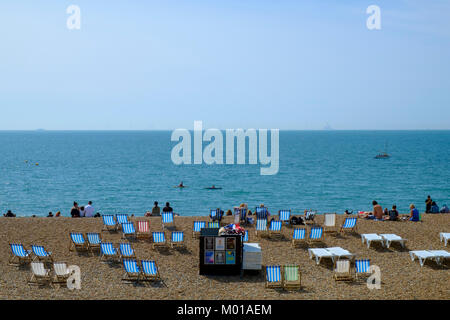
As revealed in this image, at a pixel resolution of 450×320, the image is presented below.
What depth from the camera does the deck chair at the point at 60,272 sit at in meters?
9.58

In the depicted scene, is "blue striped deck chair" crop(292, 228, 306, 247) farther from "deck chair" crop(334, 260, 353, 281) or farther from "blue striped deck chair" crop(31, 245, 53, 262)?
"blue striped deck chair" crop(31, 245, 53, 262)

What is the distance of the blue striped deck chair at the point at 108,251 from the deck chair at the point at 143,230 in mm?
1992

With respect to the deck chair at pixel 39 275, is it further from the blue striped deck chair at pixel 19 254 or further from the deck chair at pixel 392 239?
the deck chair at pixel 392 239

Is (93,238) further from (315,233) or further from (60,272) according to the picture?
(315,233)

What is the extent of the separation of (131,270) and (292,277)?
3687mm

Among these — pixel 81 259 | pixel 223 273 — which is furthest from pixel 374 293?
pixel 81 259

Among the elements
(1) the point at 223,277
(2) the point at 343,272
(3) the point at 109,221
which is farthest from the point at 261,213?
(2) the point at 343,272

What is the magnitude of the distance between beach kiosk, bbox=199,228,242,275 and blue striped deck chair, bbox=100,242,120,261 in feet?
8.07

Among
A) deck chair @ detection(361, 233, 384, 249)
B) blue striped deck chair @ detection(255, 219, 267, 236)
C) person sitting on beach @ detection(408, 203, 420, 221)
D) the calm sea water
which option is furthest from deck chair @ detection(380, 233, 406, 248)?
the calm sea water

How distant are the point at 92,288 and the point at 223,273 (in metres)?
3.08

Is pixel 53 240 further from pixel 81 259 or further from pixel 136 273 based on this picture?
pixel 136 273

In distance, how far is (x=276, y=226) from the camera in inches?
531
